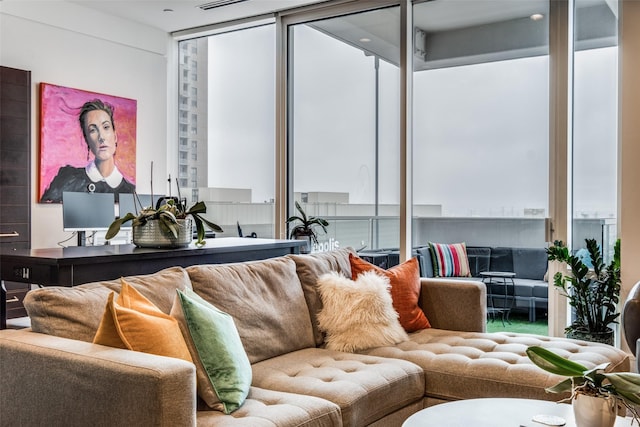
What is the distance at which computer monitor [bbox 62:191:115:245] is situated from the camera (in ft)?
15.3

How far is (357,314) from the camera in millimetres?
2914

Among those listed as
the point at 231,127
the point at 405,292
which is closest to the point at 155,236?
the point at 405,292

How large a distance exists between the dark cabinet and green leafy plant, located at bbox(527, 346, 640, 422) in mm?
4018

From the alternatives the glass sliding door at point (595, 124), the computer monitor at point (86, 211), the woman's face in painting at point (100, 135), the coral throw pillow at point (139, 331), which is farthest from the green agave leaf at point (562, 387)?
the woman's face in painting at point (100, 135)

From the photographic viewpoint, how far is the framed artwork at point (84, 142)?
4.94m

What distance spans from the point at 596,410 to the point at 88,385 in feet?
4.54

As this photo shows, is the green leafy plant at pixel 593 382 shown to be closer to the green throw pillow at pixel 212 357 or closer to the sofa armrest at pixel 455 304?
the green throw pillow at pixel 212 357

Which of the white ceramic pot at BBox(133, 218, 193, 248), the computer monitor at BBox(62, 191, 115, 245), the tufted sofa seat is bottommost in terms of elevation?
the tufted sofa seat

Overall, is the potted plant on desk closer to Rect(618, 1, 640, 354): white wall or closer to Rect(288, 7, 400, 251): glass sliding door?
Rect(288, 7, 400, 251): glass sliding door

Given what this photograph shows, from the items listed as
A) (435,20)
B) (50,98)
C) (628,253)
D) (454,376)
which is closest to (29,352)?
(454,376)

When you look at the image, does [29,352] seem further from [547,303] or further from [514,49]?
[514,49]

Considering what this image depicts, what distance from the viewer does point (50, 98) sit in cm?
496

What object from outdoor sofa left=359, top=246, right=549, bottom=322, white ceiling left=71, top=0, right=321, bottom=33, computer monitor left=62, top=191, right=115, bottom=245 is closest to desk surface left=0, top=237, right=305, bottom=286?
computer monitor left=62, top=191, right=115, bottom=245

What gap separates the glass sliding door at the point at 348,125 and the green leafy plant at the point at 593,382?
324 cm
